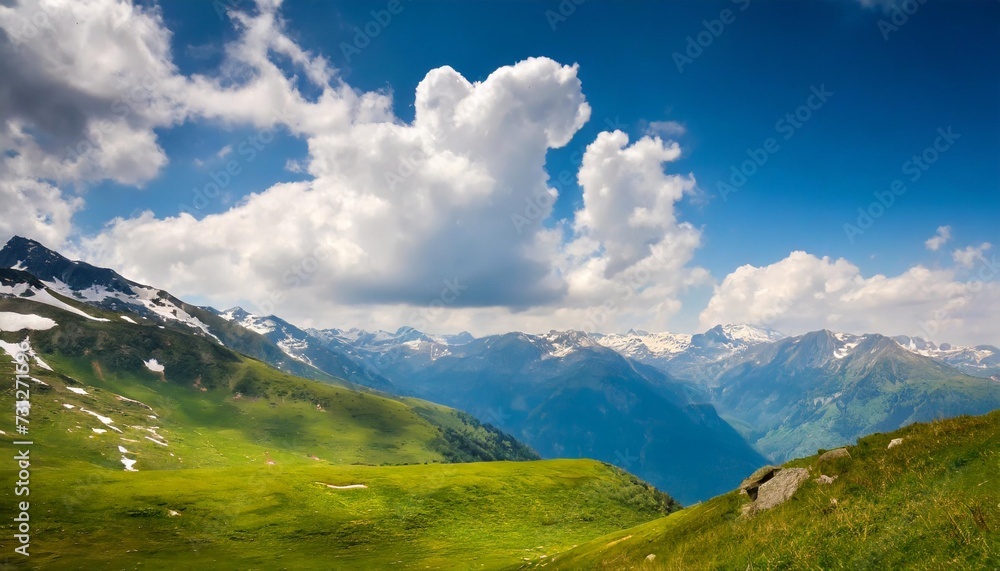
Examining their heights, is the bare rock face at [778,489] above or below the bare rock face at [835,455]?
below

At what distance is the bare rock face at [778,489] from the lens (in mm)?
24625

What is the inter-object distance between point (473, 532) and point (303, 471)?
41.5 m

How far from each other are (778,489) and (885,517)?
8078mm

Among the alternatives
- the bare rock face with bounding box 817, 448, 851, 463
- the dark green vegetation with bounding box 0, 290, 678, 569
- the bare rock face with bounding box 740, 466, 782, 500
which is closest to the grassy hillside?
the bare rock face with bounding box 817, 448, 851, 463

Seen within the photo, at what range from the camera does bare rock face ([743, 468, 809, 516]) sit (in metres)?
24.6

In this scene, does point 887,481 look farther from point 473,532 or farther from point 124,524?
point 124,524

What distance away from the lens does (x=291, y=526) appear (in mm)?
66125

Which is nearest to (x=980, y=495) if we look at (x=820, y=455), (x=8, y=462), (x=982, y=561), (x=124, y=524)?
(x=982, y=561)

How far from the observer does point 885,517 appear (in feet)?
58.9

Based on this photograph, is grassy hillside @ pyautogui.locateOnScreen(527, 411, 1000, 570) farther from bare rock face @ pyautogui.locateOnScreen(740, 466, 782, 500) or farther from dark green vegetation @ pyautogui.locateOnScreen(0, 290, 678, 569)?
dark green vegetation @ pyautogui.locateOnScreen(0, 290, 678, 569)

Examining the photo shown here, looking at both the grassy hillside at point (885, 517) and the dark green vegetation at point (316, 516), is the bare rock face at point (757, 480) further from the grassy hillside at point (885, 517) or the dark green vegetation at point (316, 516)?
the dark green vegetation at point (316, 516)

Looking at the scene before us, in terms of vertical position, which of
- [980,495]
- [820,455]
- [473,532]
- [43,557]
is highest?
[820,455]

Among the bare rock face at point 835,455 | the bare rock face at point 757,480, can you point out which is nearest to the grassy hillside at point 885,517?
the bare rock face at point 835,455

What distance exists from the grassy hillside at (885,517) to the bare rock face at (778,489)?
2.14 feet
